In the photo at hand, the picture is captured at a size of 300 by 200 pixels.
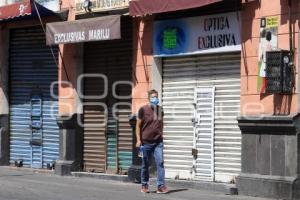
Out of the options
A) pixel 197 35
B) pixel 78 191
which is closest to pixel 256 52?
pixel 197 35

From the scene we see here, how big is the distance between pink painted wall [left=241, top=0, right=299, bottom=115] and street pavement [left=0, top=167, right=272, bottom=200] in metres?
1.66

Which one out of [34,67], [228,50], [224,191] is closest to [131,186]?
[224,191]

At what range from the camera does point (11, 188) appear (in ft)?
44.8

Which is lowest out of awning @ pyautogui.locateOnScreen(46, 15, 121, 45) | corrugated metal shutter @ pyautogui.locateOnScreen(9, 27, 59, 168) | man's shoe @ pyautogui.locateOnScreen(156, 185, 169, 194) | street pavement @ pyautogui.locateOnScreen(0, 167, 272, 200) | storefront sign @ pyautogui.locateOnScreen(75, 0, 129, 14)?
street pavement @ pyautogui.locateOnScreen(0, 167, 272, 200)

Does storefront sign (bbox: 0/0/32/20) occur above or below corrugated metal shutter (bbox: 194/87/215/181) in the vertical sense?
above

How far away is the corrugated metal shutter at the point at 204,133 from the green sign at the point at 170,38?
3.57 ft

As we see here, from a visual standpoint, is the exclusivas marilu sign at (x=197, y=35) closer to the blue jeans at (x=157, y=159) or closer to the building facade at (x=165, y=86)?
the building facade at (x=165, y=86)

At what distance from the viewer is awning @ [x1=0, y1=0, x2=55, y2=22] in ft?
56.2

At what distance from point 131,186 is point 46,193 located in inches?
86.9

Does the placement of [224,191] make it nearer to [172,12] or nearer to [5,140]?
[172,12]

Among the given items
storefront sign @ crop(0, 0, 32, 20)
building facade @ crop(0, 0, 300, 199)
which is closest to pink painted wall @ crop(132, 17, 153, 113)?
building facade @ crop(0, 0, 300, 199)

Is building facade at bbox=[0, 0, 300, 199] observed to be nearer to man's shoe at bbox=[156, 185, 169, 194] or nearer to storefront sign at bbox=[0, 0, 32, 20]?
storefront sign at bbox=[0, 0, 32, 20]

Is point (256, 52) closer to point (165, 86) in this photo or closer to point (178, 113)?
point (178, 113)

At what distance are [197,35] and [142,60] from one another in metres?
1.64
